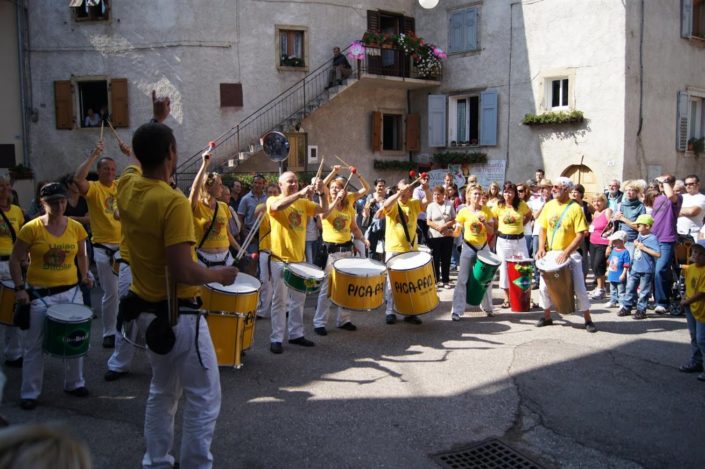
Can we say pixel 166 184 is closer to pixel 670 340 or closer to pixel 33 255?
pixel 33 255

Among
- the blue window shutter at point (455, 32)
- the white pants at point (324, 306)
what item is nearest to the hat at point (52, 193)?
the white pants at point (324, 306)

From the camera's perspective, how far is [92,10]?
721 inches

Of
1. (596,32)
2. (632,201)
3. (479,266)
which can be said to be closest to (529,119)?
(596,32)

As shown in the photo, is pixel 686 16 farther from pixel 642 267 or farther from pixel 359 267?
pixel 359 267

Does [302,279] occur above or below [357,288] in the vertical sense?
above

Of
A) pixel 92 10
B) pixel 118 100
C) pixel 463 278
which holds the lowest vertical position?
pixel 463 278

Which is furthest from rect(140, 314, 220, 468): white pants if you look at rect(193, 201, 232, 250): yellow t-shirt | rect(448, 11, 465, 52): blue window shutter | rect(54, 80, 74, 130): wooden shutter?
rect(448, 11, 465, 52): blue window shutter

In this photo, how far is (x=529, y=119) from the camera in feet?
57.8

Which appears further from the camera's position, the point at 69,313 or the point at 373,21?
the point at 373,21

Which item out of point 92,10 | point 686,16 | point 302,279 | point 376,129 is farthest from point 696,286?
point 92,10

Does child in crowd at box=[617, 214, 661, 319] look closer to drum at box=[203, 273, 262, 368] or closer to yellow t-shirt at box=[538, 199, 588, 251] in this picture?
yellow t-shirt at box=[538, 199, 588, 251]

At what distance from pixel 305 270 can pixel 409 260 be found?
1.55 metres

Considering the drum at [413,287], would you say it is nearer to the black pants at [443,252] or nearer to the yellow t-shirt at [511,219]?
the yellow t-shirt at [511,219]

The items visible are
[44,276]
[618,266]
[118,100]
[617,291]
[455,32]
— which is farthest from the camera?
[455,32]
